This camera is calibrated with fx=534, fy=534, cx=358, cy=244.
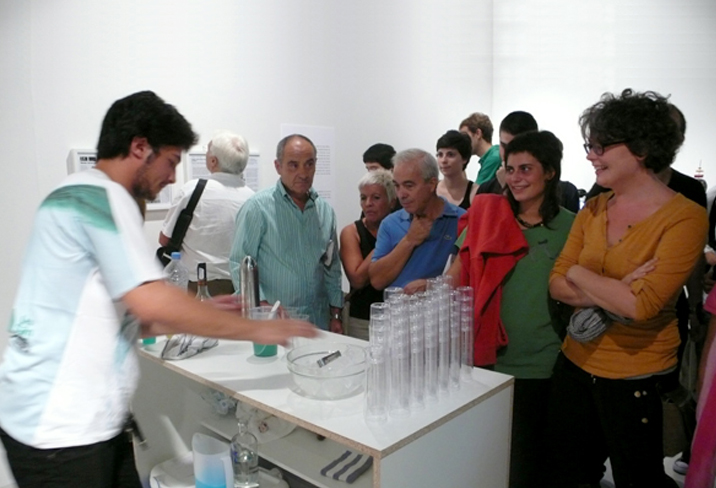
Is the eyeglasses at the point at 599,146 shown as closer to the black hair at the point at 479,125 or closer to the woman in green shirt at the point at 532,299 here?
the woman in green shirt at the point at 532,299

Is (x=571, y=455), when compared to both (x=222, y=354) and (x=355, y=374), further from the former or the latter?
(x=222, y=354)

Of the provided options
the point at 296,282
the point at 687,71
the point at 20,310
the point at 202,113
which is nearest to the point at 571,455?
the point at 296,282

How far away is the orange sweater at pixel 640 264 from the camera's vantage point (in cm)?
144

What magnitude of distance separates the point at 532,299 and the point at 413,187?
683 millimetres

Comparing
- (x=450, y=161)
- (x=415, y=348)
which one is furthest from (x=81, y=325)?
(x=450, y=161)

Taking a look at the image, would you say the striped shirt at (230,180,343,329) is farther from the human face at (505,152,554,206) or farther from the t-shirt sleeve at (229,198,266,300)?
the human face at (505,152,554,206)

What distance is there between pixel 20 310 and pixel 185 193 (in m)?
1.87

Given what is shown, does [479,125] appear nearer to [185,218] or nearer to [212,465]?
[185,218]

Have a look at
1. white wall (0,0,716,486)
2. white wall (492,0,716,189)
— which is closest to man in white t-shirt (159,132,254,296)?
white wall (0,0,716,486)

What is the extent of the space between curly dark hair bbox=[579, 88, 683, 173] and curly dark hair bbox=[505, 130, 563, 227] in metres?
0.26

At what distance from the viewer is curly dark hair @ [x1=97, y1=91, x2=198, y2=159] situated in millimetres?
1207

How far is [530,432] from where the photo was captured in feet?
5.99

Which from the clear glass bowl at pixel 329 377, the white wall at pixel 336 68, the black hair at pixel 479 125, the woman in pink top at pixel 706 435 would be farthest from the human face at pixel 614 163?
the black hair at pixel 479 125

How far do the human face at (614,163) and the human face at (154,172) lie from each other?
1.18 m
